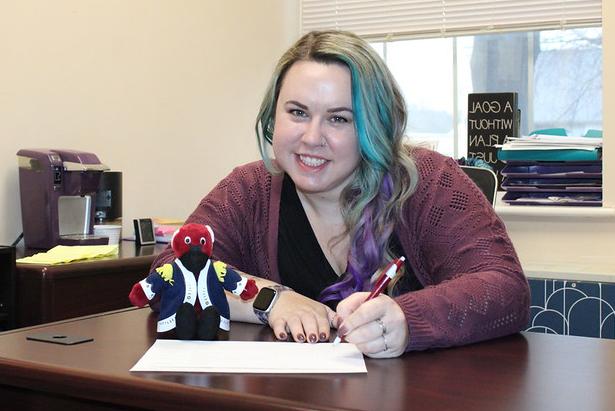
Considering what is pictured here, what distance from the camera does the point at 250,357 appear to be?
1.12 meters

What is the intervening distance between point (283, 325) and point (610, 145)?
2019 millimetres

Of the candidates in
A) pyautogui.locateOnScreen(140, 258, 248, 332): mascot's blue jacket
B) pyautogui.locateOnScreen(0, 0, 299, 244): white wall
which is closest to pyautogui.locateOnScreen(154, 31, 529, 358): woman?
pyautogui.locateOnScreen(140, 258, 248, 332): mascot's blue jacket

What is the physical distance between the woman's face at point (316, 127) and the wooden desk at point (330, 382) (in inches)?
17.1

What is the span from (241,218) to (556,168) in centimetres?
167

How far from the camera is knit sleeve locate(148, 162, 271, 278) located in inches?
65.6

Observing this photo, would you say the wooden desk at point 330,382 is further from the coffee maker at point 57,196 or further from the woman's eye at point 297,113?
the coffee maker at point 57,196

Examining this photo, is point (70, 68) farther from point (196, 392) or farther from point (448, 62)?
point (196, 392)

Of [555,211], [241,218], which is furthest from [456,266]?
[555,211]

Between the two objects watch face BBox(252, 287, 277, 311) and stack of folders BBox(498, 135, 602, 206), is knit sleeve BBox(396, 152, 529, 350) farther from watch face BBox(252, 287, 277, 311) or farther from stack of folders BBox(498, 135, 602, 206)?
stack of folders BBox(498, 135, 602, 206)

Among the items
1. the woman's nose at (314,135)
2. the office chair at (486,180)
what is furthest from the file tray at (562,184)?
the woman's nose at (314,135)

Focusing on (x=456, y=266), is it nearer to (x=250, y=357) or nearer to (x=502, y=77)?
(x=250, y=357)

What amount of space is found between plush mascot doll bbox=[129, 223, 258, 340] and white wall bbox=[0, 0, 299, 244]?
1.47 meters

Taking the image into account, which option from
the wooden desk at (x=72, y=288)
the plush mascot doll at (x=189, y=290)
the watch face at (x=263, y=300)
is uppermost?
the plush mascot doll at (x=189, y=290)

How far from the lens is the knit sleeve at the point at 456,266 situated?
1268 mm
